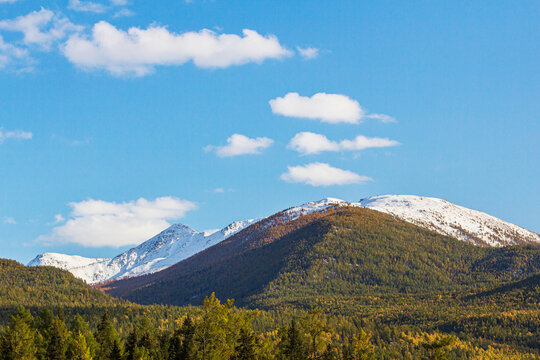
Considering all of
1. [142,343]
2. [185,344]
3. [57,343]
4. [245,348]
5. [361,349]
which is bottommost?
[361,349]

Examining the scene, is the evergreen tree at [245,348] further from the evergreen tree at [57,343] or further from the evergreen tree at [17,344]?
the evergreen tree at [17,344]

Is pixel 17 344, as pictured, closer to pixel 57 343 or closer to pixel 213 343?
pixel 57 343

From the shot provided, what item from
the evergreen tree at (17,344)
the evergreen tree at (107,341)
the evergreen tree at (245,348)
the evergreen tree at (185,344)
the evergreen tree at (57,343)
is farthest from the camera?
the evergreen tree at (107,341)

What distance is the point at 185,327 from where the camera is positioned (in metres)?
109

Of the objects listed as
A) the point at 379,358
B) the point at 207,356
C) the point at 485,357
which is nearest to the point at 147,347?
the point at 207,356

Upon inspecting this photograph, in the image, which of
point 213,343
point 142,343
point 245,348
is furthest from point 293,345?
point 142,343

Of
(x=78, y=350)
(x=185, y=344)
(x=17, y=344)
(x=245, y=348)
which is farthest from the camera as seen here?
(x=185, y=344)

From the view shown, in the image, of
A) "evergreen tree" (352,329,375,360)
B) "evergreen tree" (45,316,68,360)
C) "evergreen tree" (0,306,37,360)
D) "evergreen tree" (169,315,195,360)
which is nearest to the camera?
"evergreen tree" (352,329,375,360)

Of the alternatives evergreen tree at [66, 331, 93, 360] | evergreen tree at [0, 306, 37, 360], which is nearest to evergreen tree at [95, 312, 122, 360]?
evergreen tree at [66, 331, 93, 360]

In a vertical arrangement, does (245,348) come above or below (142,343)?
below

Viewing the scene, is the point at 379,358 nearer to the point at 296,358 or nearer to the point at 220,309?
the point at 296,358

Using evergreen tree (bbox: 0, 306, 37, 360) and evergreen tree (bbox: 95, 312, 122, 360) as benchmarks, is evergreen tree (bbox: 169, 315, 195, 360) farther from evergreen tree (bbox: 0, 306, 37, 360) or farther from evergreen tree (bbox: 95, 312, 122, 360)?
evergreen tree (bbox: 0, 306, 37, 360)

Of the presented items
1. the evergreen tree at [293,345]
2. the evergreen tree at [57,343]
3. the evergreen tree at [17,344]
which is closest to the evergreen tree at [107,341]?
the evergreen tree at [57,343]

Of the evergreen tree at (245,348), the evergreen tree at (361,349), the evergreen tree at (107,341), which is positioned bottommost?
the evergreen tree at (361,349)
